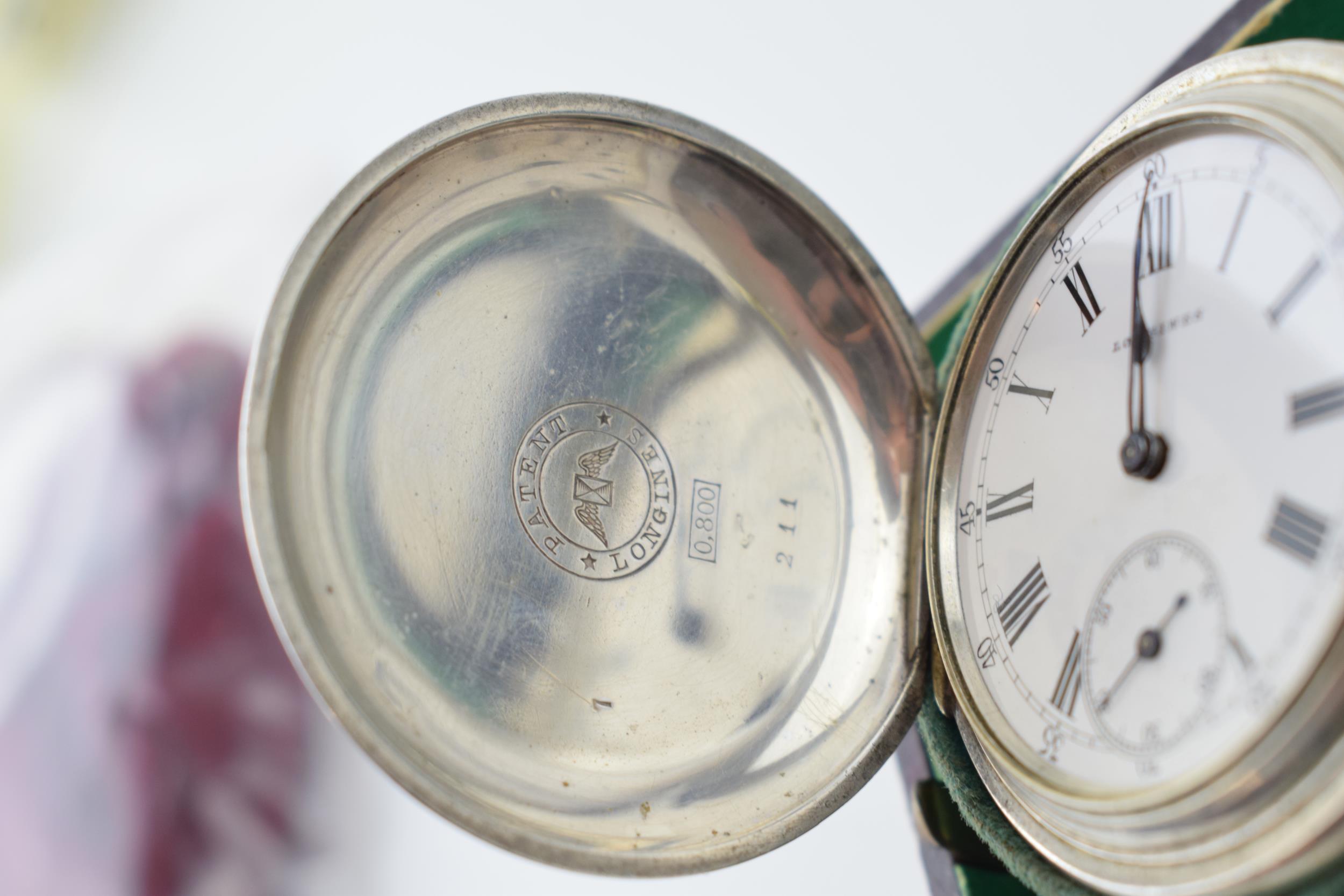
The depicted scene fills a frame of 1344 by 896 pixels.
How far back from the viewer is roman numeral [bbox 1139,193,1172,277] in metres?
0.63

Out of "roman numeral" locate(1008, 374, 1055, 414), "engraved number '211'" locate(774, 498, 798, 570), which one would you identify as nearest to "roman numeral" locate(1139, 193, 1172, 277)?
"roman numeral" locate(1008, 374, 1055, 414)

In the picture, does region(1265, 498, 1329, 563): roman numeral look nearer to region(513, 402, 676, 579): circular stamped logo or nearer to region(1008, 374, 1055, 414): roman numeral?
region(1008, 374, 1055, 414): roman numeral

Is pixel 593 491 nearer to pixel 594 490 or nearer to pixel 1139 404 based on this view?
pixel 594 490

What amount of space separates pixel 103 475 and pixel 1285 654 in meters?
1.86

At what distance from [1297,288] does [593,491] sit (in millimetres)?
497

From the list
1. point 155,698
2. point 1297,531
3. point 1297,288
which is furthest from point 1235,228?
point 155,698

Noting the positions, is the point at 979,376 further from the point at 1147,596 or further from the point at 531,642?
the point at 531,642

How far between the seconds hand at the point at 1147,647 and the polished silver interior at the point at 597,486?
21cm

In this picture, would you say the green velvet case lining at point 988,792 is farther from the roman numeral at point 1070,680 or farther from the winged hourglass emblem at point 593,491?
the winged hourglass emblem at point 593,491

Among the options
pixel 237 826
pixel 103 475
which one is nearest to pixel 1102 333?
pixel 237 826

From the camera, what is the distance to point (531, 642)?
77 cm

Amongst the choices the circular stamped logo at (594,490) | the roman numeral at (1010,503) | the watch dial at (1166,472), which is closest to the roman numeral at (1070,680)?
the watch dial at (1166,472)

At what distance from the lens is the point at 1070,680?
2.12 ft

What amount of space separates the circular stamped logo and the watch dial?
9.5 inches
